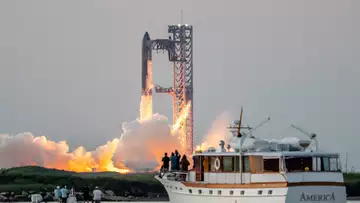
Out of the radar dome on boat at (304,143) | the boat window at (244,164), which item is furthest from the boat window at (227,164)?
the radar dome on boat at (304,143)

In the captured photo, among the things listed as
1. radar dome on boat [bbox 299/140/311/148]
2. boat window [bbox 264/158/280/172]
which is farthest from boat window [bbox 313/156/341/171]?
boat window [bbox 264/158/280/172]

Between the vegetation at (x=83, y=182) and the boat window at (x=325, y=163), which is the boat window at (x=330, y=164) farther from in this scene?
the vegetation at (x=83, y=182)

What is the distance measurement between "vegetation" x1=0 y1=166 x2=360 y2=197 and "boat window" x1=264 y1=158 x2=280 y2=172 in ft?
168

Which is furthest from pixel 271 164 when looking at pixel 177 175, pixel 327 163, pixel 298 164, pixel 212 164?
pixel 177 175

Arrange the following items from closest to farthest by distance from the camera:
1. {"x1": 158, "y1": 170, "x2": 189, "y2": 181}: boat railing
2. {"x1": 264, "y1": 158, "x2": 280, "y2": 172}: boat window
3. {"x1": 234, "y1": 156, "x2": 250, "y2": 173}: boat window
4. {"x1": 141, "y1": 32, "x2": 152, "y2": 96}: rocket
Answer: {"x1": 264, "y1": 158, "x2": 280, "y2": 172}: boat window → {"x1": 234, "y1": 156, "x2": 250, "y2": 173}: boat window → {"x1": 158, "y1": 170, "x2": 189, "y2": 181}: boat railing → {"x1": 141, "y1": 32, "x2": 152, "y2": 96}: rocket

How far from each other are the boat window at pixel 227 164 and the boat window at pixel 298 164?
4.58m

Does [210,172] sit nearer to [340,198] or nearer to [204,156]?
[204,156]

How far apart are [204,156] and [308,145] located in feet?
23.3

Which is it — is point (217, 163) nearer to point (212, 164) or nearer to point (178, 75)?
point (212, 164)

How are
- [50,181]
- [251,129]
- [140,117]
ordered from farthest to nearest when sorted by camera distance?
[140,117] < [50,181] < [251,129]

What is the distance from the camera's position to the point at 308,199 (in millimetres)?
77250

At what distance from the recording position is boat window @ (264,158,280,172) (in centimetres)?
7792

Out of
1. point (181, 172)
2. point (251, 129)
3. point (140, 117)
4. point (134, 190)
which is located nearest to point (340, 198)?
point (251, 129)

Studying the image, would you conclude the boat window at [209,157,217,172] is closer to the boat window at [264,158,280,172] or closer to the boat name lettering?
the boat window at [264,158,280,172]
